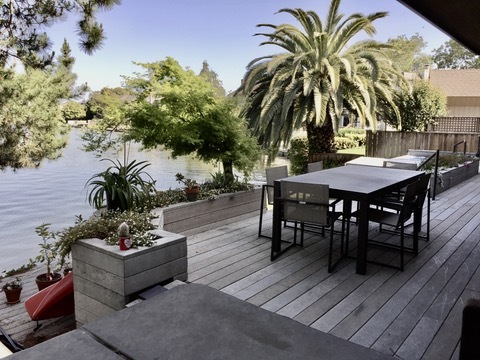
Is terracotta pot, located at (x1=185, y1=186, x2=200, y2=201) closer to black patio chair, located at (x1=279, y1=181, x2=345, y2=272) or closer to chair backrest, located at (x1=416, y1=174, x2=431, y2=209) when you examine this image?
black patio chair, located at (x1=279, y1=181, x2=345, y2=272)

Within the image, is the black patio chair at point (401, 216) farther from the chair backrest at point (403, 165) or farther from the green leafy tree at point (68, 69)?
the green leafy tree at point (68, 69)

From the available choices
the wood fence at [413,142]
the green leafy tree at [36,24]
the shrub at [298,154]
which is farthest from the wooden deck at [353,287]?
the wood fence at [413,142]

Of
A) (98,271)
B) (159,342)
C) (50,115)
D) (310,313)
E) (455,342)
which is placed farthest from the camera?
(50,115)

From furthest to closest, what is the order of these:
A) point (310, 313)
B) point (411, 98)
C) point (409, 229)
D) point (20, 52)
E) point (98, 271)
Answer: point (411, 98) < point (20, 52) < point (409, 229) < point (98, 271) < point (310, 313)

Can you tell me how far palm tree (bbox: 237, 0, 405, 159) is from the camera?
9.31 meters

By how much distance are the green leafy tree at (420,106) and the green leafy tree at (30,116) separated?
36.6 ft

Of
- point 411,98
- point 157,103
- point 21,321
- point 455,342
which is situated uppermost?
point 411,98

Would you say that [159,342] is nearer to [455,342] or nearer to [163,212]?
[455,342]

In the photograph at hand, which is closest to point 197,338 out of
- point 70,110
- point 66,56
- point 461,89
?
point 66,56

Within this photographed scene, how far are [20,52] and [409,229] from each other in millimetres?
7945

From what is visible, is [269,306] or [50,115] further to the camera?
[50,115]

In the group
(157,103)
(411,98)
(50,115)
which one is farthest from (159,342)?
Answer: (411,98)

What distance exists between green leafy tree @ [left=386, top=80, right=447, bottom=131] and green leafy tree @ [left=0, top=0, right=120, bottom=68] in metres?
10.5

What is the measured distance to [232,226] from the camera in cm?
459
